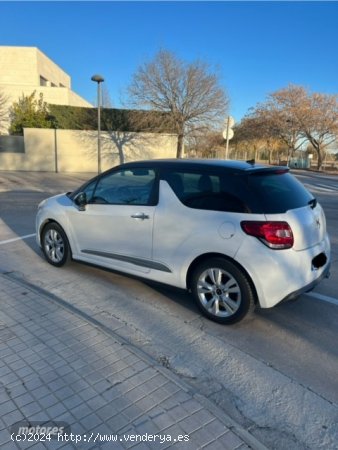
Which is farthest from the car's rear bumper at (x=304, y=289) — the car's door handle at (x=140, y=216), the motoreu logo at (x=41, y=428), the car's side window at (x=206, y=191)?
the motoreu logo at (x=41, y=428)

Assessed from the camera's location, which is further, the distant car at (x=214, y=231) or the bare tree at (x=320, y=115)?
the bare tree at (x=320, y=115)

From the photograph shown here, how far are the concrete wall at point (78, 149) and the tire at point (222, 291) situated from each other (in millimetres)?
21969

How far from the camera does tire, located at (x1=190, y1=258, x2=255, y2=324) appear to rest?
3.15 m

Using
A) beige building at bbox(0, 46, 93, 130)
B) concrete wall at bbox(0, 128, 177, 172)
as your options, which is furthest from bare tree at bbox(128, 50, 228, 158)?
beige building at bbox(0, 46, 93, 130)

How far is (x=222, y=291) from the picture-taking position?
329 cm

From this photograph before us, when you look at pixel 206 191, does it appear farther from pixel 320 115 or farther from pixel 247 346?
pixel 320 115

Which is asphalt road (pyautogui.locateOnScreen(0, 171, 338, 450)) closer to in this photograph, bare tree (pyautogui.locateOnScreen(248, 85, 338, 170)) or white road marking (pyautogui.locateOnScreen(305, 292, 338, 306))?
white road marking (pyautogui.locateOnScreen(305, 292, 338, 306))

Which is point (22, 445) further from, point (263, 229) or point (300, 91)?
point (300, 91)

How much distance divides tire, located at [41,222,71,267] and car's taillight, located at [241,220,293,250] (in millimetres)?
2695

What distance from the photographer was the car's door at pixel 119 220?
3.74m

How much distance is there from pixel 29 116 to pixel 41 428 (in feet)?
85.8

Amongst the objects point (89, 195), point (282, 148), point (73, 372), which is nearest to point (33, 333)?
point (73, 372)

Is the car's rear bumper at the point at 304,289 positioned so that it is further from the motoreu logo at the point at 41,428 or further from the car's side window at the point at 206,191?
the motoreu logo at the point at 41,428

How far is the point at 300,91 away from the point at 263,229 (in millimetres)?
38866
